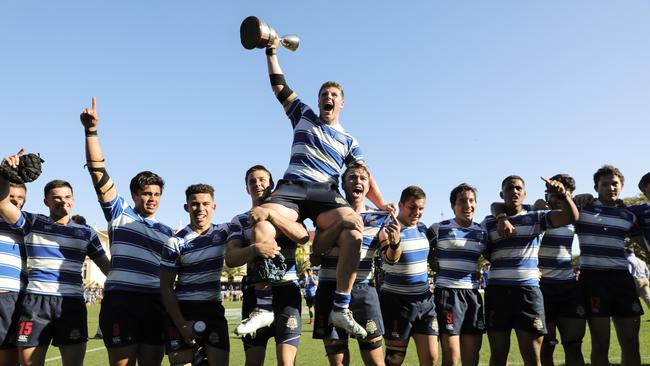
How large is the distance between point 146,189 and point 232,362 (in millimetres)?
5220

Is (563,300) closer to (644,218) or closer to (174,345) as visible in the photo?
(644,218)

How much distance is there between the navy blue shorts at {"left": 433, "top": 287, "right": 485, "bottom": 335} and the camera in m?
6.68

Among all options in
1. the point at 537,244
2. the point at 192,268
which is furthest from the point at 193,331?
the point at 537,244

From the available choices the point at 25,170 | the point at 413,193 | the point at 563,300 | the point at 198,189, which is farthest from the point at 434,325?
the point at 25,170

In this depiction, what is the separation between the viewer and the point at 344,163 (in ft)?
19.4

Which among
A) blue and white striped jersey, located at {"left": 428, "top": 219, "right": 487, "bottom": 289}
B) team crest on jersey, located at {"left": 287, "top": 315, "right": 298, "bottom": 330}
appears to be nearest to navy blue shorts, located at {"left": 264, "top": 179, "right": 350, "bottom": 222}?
team crest on jersey, located at {"left": 287, "top": 315, "right": 298, "bottom": 330}

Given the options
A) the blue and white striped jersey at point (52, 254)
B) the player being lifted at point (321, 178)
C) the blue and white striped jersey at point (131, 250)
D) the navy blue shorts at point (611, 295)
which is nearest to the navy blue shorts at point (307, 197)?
the player being lifted at point (321, 178)

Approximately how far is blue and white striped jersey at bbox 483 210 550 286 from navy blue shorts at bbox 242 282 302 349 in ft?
8.88

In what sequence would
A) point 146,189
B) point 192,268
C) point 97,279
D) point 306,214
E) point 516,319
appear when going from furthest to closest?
point 97,279 < point 516,319 < point 146,189 < point 192,268 < point 306,214

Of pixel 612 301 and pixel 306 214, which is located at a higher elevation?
pixel 306 214

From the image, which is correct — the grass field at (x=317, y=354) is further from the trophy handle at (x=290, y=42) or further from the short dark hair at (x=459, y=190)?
the trophy handle at (x=290, y=42)

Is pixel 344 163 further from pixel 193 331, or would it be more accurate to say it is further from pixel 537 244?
pixel 537 244

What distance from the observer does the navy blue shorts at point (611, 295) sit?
23.3 feet

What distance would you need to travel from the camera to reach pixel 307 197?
5.36 metres
